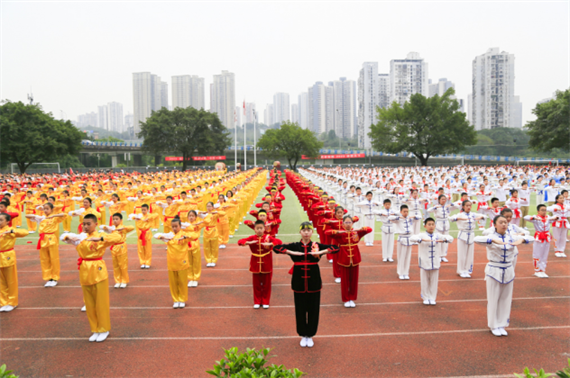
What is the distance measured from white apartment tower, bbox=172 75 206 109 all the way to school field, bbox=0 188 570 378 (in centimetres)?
8661

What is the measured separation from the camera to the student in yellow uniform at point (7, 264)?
243 inches

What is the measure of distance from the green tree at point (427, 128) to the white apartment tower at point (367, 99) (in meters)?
33.1

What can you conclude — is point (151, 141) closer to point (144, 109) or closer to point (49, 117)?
point (49, 117)

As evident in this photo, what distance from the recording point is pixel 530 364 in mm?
4566

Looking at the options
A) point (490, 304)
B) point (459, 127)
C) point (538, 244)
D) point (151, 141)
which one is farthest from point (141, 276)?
point (459, 127)

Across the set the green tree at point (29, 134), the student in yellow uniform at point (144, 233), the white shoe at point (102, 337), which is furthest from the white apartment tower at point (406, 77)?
the white shoe at point (102, 337)

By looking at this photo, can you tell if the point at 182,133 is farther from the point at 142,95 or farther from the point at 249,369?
the point at 142,95

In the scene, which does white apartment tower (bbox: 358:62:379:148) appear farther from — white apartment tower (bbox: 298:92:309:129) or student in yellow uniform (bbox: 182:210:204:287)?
student in yellow uniform (bbox: 182:210:204:287)

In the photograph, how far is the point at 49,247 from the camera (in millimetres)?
7582

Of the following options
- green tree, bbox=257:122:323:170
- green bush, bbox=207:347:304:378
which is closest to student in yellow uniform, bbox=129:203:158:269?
green bush, bbox=207:347:304:378

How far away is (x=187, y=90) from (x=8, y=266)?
90.1m

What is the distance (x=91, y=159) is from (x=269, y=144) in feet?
112

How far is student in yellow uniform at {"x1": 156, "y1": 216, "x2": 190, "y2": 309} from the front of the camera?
247 inches

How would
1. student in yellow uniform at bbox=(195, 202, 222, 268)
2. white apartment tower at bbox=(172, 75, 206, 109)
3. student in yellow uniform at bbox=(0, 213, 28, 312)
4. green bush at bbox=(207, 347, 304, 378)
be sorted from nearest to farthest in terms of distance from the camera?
green bush at bbox=(207, 347, 304, 378) < student in yellow uniform at bbox=(0, 213, 28, 312) < student in yellow uniform at bbox=(195, 202, 222, 268) < white apartment tower at bbox=(172, 75, 206, 109)
